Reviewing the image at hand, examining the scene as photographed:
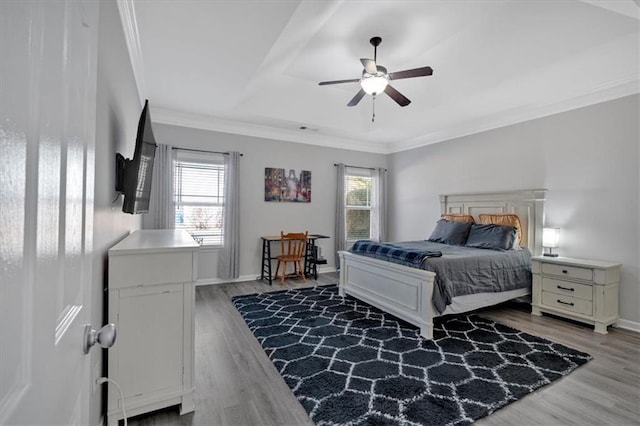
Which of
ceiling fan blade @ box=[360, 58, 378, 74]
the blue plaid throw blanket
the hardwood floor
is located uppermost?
ceiling fan blade @ box=[360, 58, 378, 74]

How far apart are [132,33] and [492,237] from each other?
4.42 metres

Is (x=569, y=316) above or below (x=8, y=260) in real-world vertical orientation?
below

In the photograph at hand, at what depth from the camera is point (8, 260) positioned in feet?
1.18

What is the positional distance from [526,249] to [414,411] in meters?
3.11

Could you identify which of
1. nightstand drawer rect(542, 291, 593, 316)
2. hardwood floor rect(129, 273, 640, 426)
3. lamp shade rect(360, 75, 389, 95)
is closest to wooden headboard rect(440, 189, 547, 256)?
nightstand drawer rect(542, 291, 593, 316)

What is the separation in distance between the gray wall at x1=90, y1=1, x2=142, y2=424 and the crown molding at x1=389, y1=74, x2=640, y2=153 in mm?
4691

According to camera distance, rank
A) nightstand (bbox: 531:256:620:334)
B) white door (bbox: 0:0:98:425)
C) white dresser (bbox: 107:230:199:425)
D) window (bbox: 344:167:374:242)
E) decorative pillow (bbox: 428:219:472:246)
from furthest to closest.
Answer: window (bbox: 344:167:374:242)
decorative pillow (bbox: 428:219:472:246)
nightstand (bbox: 531:256:620:334)
white dresser (bbox: 107:230:199:425)
white door (bbox: 0:0:98:425)

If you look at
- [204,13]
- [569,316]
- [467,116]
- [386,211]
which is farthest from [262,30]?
[386,211]

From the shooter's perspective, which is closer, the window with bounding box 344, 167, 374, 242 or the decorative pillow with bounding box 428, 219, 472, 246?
the decorative pillow with bounding box 428, 219, 472, 246

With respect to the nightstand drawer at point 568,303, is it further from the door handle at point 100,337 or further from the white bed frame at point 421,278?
the door handle at point 100,337

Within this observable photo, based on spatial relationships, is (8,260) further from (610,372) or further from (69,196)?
(610,372)

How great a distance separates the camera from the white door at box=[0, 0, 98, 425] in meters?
0.36

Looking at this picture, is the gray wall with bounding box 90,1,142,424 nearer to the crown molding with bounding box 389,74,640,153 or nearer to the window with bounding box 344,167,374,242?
the window with bounding box 344,167,374,242

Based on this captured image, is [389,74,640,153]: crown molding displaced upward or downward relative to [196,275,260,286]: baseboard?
upward
